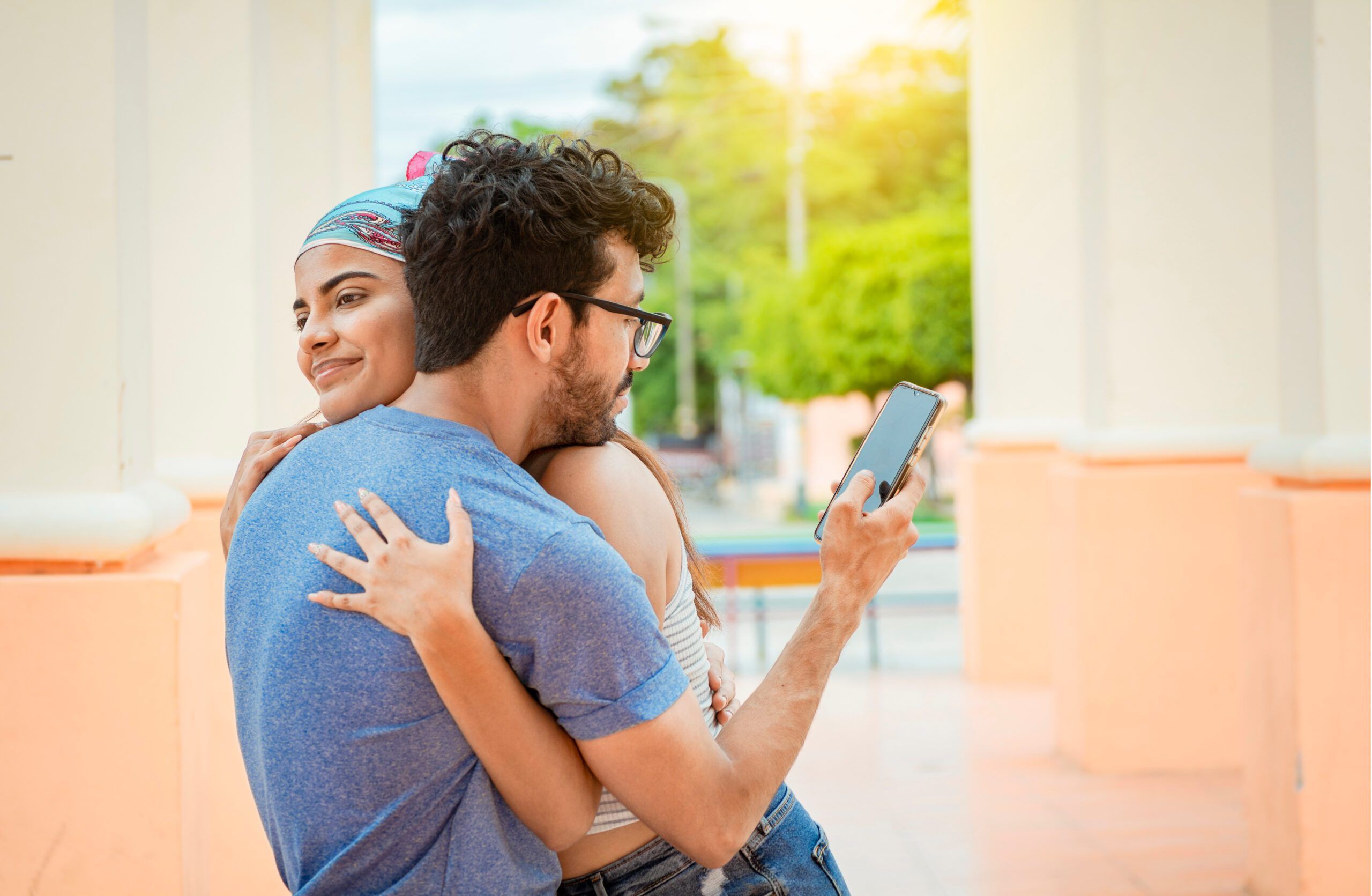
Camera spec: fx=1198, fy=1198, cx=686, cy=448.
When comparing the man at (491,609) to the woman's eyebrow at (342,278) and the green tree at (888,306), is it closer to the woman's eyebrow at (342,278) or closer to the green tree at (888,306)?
the woman's eyebrow at (342,278)

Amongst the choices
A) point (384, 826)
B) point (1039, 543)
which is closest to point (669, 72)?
point (1039, 543)

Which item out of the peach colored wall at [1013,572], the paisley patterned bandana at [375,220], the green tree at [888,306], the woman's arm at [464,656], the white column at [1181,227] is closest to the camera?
the woman's arm at [464,656]

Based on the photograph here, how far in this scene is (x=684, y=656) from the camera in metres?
1.87

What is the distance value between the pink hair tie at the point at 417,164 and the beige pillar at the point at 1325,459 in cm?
273

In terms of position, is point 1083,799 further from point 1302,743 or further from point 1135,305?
point 1135,305

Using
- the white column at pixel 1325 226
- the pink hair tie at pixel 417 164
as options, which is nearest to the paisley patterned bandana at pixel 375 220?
the pink hair tie at pixel 417 164

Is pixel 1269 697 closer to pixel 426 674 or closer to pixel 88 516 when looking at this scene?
pixel 426 674

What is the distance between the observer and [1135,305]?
5398 mm

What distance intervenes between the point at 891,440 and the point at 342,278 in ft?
3.13

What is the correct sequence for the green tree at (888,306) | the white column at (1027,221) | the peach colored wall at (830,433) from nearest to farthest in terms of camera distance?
the white column at (1027,221) → the green tree at (888,306) → the peach colored wall at (830,433)

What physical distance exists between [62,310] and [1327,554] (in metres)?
3.39

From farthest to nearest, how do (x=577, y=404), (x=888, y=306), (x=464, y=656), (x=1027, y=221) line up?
1. (x=888, y=306)
2. (x=1027, y=221)
3. (x=577, y=404)
4. (x=464, y=656)

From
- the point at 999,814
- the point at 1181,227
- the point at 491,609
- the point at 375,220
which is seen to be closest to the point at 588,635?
the point at 491,609

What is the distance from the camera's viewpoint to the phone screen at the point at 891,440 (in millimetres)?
1995
